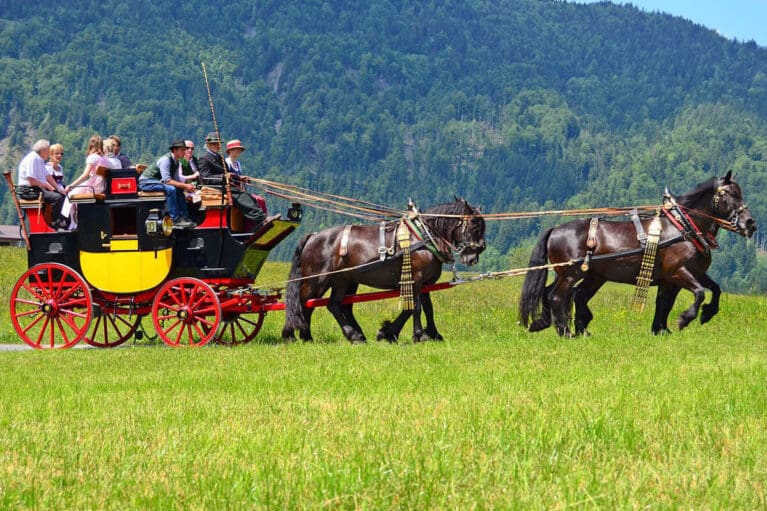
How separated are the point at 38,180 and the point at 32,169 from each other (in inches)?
8.0

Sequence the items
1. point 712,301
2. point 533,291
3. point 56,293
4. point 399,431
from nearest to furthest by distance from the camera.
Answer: point 399,431 < point 712,301 < point 56,293 < point 533,291

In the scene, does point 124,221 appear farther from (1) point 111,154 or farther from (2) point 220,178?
(2) point 220,178

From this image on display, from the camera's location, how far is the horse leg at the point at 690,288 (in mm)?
17734

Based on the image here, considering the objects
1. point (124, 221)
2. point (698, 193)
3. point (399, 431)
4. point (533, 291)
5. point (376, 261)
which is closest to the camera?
point (399, 431)

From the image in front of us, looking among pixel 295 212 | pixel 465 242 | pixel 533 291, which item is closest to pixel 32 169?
pixel 295 212

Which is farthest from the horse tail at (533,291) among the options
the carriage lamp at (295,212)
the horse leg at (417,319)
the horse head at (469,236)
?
the carriage lamp at (295,212)

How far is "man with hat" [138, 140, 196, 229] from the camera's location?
1841 centimetres

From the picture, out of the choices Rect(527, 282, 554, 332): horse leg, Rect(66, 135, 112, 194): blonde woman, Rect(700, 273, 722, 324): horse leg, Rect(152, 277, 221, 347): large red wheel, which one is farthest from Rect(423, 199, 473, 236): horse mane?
Rect(66, 135, 112, 194): blonde woman

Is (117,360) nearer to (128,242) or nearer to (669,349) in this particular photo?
(128,242)

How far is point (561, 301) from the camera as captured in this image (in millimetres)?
18984

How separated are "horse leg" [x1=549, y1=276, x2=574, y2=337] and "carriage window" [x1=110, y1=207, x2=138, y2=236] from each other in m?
7.07

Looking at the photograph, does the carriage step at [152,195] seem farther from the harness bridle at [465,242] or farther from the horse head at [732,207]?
the horse head at [732,207]

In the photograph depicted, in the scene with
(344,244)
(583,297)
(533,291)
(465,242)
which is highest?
(465,242)

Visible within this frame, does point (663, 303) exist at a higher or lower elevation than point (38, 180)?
lower
